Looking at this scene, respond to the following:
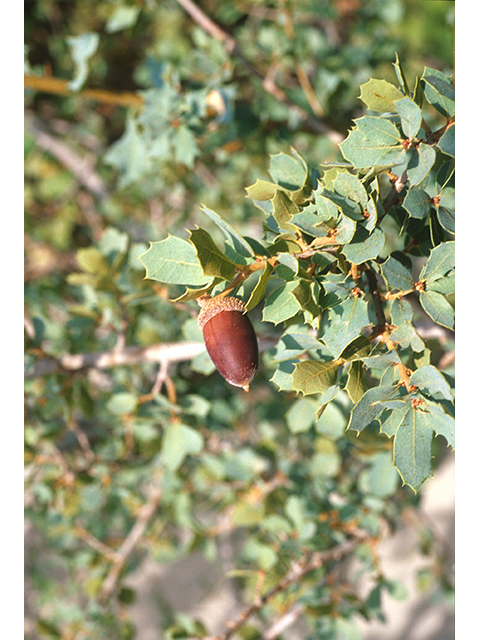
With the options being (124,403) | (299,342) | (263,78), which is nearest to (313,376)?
(299,342)

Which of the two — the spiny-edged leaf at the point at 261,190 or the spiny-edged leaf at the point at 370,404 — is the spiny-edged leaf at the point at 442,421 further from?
the spiny-edged leaf at the point at 261,190

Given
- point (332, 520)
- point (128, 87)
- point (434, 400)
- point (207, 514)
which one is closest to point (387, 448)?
point (332, 520)

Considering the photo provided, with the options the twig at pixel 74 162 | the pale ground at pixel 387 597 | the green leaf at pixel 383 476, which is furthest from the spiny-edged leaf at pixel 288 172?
the pale ground at pixel 387 597

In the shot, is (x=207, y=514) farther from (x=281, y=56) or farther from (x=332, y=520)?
(x=281, y=56)

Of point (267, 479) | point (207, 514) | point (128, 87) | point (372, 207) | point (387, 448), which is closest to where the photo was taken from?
point (372, 207)

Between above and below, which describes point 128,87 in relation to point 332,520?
above

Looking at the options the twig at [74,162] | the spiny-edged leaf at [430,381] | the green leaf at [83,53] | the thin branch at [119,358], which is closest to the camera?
the spiny-edged leaf at [430,381]

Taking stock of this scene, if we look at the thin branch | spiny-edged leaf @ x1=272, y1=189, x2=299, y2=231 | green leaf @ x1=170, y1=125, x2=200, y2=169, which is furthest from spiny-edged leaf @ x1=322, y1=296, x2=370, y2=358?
green leaf @ x1=170, y1=125, x2=200, y2=169
